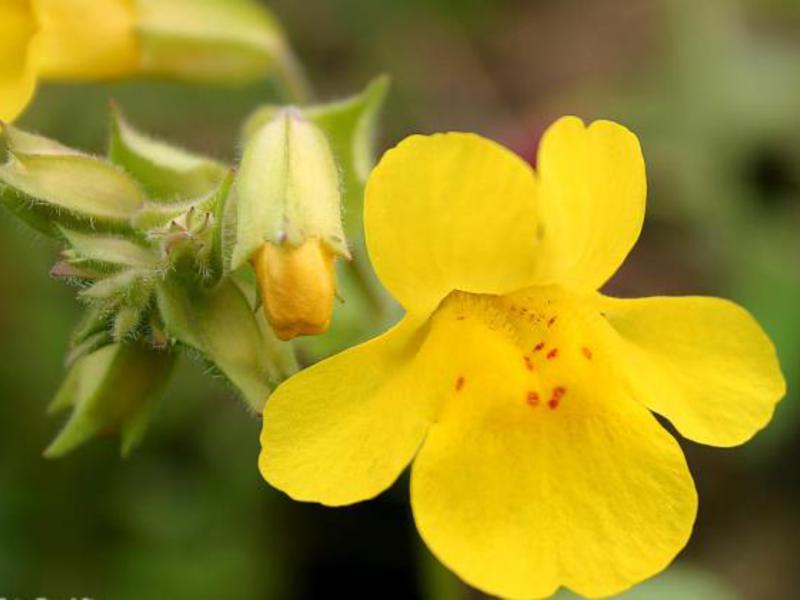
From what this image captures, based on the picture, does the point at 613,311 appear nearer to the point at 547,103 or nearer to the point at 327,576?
the point at 327,576

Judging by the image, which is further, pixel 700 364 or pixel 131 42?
pixel 131 42

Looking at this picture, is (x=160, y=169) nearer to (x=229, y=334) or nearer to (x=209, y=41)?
(x=229, y=334)

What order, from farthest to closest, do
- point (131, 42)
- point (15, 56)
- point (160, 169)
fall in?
point (131, 42) → point (15, 56) → point (160, 169)

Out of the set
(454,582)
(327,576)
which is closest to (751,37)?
(327,576)

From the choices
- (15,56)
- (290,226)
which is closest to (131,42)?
(15,56)

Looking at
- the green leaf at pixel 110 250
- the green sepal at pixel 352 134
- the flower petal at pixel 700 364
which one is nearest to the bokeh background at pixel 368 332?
the green sepal at pixel 352 134

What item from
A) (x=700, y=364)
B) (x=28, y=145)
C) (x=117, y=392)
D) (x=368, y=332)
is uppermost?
Answer: (x=28, y=145)
